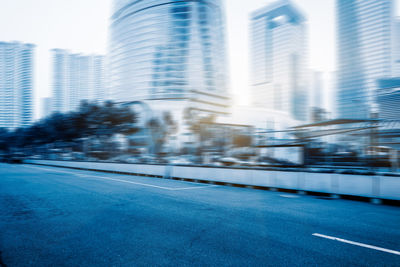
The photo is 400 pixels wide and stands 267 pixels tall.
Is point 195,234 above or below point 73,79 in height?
below

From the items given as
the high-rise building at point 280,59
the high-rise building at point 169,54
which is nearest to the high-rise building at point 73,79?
the high-rise building at point 169,54

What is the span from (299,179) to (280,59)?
17896 centimetres

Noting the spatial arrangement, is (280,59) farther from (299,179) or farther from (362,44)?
(299,179)

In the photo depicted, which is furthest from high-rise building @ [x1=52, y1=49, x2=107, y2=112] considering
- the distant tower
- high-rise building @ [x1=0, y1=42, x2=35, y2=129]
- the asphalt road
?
the asphalt road

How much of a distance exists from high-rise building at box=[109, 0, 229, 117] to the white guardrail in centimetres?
7845

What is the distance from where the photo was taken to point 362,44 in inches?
4641

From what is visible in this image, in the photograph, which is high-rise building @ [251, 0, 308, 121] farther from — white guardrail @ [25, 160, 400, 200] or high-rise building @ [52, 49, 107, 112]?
white guardrail @ [25, 160, 400, 200]

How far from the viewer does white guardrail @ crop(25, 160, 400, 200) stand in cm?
927

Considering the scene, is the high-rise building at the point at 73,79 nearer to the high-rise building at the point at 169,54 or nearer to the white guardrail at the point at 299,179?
the high-rise building at the point at 169,54

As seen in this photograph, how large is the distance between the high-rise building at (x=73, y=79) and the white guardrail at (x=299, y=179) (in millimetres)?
150621

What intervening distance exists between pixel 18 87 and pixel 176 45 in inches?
2607

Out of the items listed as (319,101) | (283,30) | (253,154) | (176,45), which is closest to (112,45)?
(176,45)

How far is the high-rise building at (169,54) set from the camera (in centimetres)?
10344

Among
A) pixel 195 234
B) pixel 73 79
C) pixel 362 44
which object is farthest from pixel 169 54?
pixel 195 234
